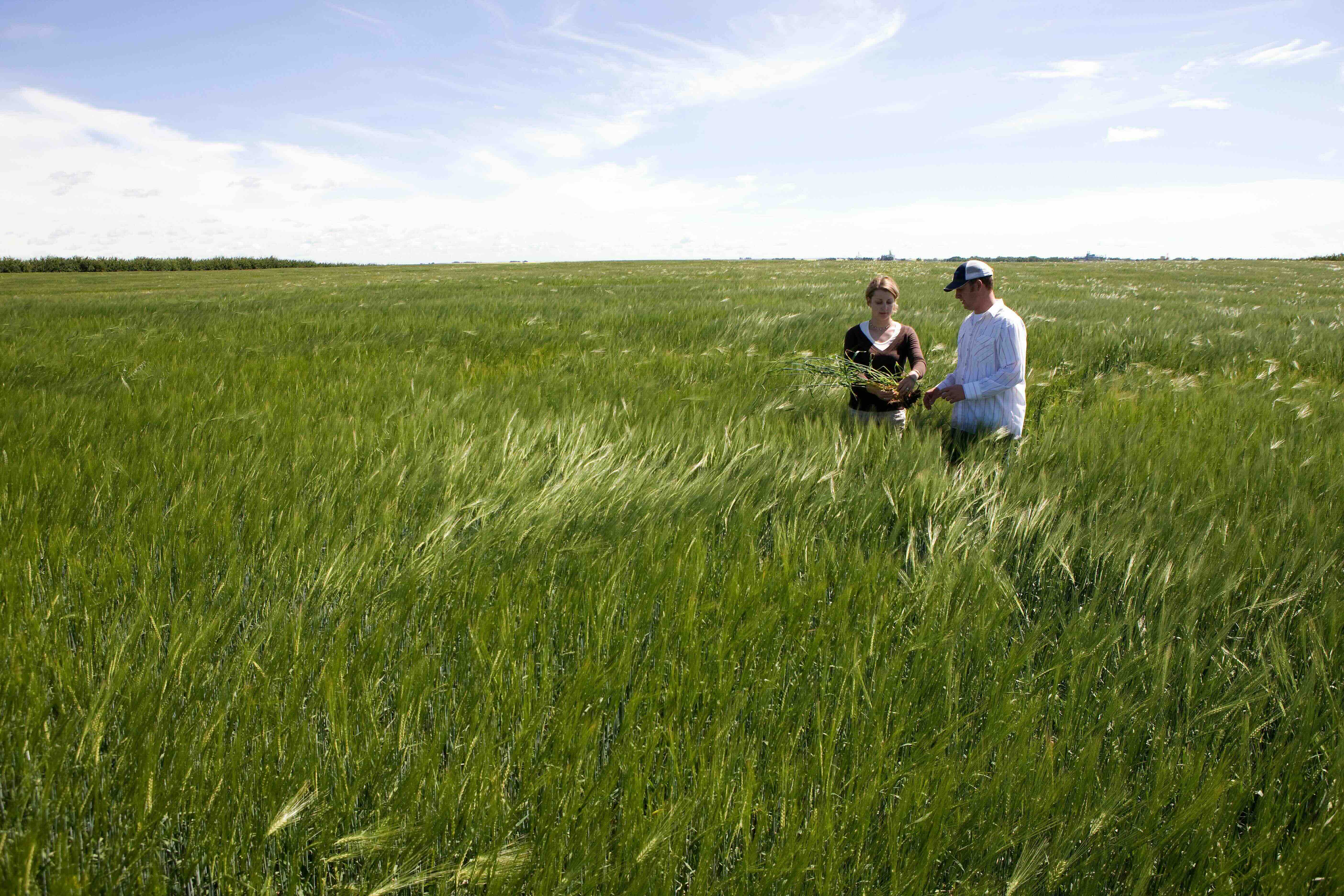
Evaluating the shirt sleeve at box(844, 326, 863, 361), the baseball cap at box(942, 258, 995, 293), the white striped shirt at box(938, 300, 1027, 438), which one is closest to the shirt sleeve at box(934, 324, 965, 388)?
the white striped shirt at box(938, 300, 1027, 438)

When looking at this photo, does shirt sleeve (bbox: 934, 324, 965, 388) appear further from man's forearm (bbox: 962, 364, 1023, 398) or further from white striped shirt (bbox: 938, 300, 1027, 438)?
man's forearm (bbox: 962, 364, 1023, 398)

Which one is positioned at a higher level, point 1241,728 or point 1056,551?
point 1056,551

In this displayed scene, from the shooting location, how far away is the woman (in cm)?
406

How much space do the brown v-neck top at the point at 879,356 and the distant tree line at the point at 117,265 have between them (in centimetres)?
7383

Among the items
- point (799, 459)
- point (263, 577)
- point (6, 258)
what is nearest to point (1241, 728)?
point (799, 459)

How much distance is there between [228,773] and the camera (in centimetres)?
106

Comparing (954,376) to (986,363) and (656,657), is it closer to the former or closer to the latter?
(986,363)

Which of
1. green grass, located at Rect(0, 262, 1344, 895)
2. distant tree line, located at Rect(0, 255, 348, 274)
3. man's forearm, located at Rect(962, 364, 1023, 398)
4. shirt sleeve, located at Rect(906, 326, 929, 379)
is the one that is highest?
distant tree line, located at Rect(0, 255, 348, 274)

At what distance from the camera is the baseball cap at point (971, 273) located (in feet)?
11.7

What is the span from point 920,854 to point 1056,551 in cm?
132

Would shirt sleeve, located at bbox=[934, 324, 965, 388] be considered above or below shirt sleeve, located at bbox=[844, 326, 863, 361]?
below

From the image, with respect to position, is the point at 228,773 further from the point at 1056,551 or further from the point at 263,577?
the point at 1056,551

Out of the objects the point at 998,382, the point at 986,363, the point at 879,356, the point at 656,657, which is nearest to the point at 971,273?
the point at 986,363

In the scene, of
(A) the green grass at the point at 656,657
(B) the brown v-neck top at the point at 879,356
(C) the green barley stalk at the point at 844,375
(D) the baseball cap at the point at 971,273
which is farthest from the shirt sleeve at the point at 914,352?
(A) the green grass at the point at 656,657
